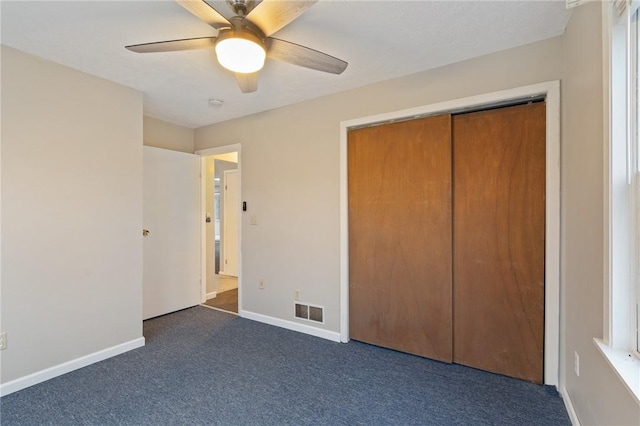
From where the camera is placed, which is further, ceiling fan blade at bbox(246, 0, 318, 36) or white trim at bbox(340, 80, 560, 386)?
white trim at bbox(340, 80, 560, 386)

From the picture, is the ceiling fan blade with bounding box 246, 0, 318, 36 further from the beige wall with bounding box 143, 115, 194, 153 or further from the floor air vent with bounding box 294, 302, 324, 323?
the beige wall with bounding box 143, 115, 194, 153

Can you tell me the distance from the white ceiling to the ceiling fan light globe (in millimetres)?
369

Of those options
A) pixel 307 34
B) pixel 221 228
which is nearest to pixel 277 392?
pixel 307 34

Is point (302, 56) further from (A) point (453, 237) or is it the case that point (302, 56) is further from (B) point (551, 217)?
(B) point (551, 217)

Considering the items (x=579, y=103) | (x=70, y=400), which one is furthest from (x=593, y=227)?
(x=70, y=400)

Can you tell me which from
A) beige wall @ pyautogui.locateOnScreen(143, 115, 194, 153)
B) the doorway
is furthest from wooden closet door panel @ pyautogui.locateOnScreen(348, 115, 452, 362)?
beige wall @ pyautogui.locateOnScreen(143, 115, 194, 153)

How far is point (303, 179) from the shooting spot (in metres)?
3.13

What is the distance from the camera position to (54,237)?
2.29m

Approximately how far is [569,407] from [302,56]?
103 inches

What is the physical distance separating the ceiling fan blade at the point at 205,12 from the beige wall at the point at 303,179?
154 centimetres

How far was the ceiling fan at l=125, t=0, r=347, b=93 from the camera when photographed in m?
1.42

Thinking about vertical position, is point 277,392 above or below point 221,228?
below

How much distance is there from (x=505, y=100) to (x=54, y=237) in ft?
11.4

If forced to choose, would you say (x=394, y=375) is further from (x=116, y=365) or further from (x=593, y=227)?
(x=116, y=365)
